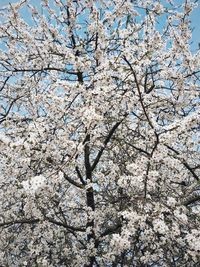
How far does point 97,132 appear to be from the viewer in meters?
6.18

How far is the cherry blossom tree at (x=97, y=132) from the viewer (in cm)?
587

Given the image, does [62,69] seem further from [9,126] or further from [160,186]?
[160,186]

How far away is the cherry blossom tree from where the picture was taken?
19.3ft

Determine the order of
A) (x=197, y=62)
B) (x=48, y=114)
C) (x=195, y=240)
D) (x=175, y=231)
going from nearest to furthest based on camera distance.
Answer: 1. (x=195, y=240)
2. (x=175, y=231)
3. (x=48, y=114)
4. (x=197, y=62)

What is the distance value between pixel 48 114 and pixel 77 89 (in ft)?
2.57

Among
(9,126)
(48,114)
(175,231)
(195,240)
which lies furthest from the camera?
(9,126)

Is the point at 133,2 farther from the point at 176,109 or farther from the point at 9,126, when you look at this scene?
the point at 9,126

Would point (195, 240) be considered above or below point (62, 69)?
below

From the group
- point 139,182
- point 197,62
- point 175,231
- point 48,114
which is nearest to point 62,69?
point 48,114

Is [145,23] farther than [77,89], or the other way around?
[145,23]

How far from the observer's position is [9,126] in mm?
7188

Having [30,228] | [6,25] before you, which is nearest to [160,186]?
[30,228]

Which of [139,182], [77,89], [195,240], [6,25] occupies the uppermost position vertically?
[6,25]

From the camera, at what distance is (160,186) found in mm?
6043
